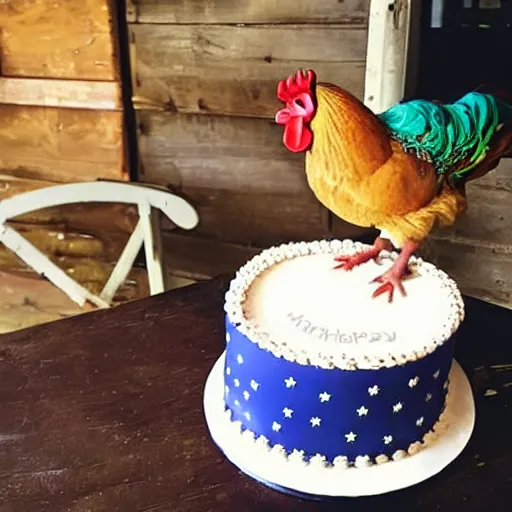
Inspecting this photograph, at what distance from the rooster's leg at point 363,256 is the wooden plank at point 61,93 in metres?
0.70

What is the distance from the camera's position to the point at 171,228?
1.60 m

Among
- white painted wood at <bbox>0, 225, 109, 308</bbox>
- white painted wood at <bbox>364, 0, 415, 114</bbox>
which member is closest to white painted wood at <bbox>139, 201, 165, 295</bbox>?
white painted wood at <bbox>0, 225, 109, 308</bbox>

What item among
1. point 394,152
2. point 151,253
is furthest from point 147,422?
point 151,253

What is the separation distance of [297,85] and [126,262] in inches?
29.1

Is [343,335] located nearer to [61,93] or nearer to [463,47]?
[463,47]

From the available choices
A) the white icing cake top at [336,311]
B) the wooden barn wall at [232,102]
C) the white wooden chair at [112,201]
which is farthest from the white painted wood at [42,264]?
the white icing cake top at [336,311]

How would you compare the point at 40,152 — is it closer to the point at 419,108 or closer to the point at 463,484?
the point at 419,108

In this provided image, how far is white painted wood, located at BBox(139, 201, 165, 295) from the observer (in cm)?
140

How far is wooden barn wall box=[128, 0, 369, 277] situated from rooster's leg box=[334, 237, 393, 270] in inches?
16.7

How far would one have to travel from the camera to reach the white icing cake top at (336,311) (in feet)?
2.58

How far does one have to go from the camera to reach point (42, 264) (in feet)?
4.81

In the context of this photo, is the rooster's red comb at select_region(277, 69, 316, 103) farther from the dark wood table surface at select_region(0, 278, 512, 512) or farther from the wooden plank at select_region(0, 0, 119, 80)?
the wooden plank at select_region(0, 0, 119, 80)

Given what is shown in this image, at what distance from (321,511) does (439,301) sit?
27 cm

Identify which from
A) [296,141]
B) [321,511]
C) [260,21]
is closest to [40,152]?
[260,21]
